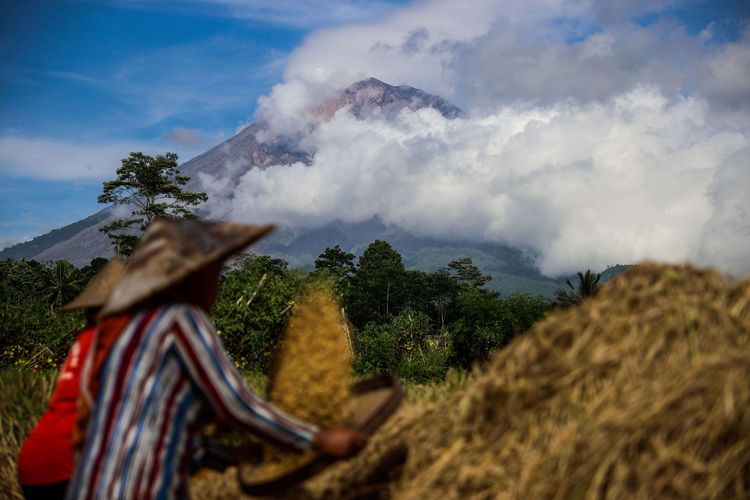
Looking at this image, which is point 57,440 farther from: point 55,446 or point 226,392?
point 226,392

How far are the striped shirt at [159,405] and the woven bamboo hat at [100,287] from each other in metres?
1.74

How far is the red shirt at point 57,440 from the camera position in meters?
3.49

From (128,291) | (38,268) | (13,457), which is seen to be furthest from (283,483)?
(38,268)

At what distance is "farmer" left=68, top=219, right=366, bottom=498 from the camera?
90.8 inches

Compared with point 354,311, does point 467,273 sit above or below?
above

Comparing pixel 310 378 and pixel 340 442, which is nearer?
pixel 340 442

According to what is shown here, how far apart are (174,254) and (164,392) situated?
1.62ft

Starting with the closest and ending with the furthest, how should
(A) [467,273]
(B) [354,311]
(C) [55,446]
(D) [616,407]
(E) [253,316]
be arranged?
(D) [616,407], (C) [55,446], (E) [253,316], (B) [354,311], (A) [467,273]

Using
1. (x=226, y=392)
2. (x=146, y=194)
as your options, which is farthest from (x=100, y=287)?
(x=146, y=194)

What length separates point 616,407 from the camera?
224 cm

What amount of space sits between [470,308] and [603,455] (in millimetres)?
54857

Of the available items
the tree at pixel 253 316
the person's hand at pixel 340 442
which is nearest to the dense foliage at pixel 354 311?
the tree at pixel 253 316

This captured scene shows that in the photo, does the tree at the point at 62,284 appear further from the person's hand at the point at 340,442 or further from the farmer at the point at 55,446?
the person's hand at the point at 340,442

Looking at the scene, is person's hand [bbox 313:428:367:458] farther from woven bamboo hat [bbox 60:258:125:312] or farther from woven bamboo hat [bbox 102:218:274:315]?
woven bamboo hat [bbox 60:258:125:312]
